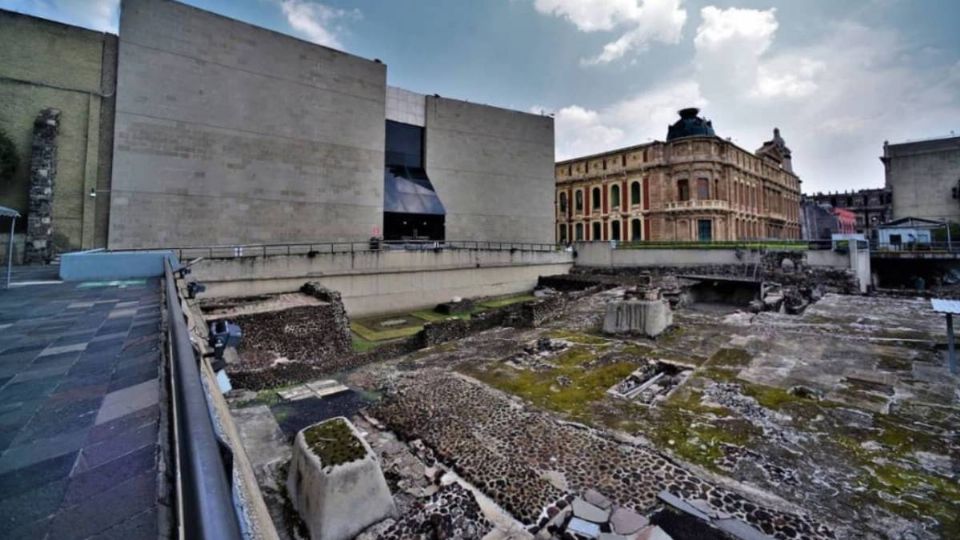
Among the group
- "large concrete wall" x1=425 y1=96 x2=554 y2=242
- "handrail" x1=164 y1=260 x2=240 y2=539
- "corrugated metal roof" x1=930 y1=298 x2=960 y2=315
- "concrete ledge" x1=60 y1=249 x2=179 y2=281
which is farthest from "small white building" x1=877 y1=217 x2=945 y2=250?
"concrete ledge" x1=60 y1=249 x2=179 y2=281

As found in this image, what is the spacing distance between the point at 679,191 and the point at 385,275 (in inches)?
1197

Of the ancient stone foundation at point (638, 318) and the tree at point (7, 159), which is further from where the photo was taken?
the tree at point (7, 159)

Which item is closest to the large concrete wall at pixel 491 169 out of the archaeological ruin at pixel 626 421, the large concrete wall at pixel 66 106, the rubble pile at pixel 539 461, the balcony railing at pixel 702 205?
the balcony railing at pixel 702 205

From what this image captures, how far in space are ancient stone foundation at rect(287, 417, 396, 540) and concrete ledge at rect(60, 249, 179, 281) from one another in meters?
7.33

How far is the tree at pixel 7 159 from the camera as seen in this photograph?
14656 mm

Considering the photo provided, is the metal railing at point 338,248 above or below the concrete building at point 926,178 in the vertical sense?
below

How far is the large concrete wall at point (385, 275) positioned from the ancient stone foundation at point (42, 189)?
5760mm

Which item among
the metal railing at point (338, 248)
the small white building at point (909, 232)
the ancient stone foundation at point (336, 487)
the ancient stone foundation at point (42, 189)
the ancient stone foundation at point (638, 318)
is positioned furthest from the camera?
the small white building at point (909, 232)

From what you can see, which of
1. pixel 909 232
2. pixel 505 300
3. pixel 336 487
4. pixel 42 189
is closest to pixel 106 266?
pixel 336 487

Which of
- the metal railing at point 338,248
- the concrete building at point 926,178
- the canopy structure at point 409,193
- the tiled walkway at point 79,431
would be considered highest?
the concrete building at point 926,178

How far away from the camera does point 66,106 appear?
15711mm

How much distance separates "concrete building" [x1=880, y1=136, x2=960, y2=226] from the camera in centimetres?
3544

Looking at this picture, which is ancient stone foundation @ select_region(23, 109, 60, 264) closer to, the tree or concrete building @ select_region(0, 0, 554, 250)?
concrete building @ select_region(0, 0, 554, 250)

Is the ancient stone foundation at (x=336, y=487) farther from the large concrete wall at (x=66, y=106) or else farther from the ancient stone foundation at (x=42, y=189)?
the large concrete wall at (x=66, y=106)
